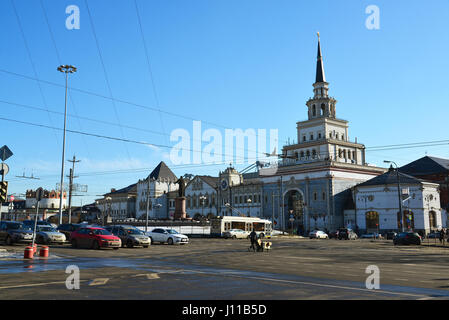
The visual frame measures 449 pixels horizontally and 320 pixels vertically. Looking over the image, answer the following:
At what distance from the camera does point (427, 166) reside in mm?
84812

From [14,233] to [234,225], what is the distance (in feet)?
113

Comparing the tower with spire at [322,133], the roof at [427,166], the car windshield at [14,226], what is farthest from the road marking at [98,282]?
the roof at [427,166]

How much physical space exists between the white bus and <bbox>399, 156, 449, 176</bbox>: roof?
40.6 metres

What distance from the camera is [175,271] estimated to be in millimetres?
15117

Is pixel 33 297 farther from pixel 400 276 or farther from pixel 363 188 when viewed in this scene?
pixel 363 188

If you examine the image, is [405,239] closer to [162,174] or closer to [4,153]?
[4,153]

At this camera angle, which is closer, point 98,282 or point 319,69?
point 98,282

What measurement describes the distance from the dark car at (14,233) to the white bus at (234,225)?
101 feet

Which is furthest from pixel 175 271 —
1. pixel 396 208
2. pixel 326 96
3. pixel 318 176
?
pixel 326 96

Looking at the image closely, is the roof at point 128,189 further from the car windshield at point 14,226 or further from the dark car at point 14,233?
the dark car at point 14,233

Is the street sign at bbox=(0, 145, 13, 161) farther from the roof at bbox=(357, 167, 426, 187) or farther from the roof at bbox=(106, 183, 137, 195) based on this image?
the roof at bbox=(106, 183, 137, 195)

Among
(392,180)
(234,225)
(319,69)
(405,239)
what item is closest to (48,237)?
(234,225)

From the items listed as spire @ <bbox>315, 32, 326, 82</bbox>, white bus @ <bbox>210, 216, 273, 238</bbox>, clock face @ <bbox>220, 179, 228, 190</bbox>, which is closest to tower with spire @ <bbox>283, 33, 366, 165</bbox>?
spire @ <bbox>315, 32, 326, 82</bbox>
